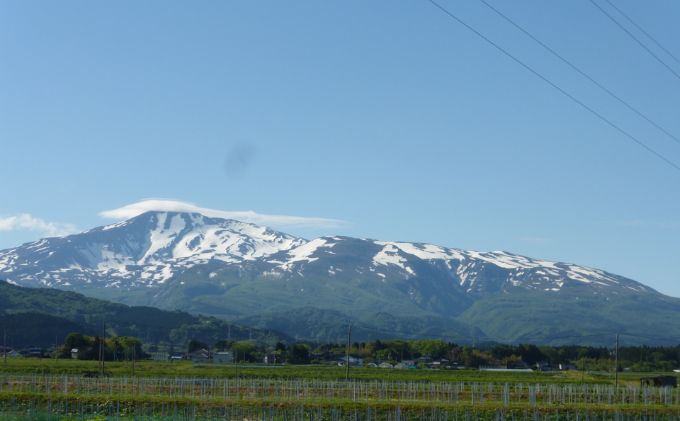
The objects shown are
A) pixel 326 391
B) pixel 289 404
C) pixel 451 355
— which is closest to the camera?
pixel 289 404

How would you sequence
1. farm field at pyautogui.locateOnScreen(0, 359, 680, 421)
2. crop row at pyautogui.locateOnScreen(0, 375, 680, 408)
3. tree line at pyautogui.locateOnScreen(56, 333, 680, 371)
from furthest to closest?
tree line at pyautogui.locateOnScreen(56, 333, 680, 371)
crop row at pyautogui.locateOnScreen(0, 375, 680, 408)
farm field at pyautogui.locateOnScreen(0, 359, 680, 421)

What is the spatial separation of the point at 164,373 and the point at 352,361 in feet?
206

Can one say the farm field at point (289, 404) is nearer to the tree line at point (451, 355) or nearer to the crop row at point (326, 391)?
the crop row at point (326, 391)

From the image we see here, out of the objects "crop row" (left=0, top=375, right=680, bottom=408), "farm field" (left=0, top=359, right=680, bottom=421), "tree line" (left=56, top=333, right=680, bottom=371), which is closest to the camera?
"farm field" (left=0, top=359, right=680, bottom=421)

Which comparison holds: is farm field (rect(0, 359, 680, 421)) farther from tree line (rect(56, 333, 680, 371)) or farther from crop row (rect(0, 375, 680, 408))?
tree line (rect(56, 333, 680, 371))

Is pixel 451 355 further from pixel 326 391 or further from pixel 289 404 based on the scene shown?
pixel 289 404

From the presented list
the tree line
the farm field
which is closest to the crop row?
the farm field

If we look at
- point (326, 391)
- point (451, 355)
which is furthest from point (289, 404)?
point (451, 355)

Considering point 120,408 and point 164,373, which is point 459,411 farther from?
point 164,373

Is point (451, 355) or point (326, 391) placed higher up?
point (326, 391)

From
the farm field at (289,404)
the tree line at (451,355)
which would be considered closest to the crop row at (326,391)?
the farm field at (289,404)

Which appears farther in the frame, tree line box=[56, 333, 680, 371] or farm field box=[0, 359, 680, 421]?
tree line box=[56, 333, 680, 371]

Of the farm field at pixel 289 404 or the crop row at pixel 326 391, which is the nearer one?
the farm field at pixel 289 404

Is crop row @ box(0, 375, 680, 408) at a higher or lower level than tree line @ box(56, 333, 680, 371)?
higher
